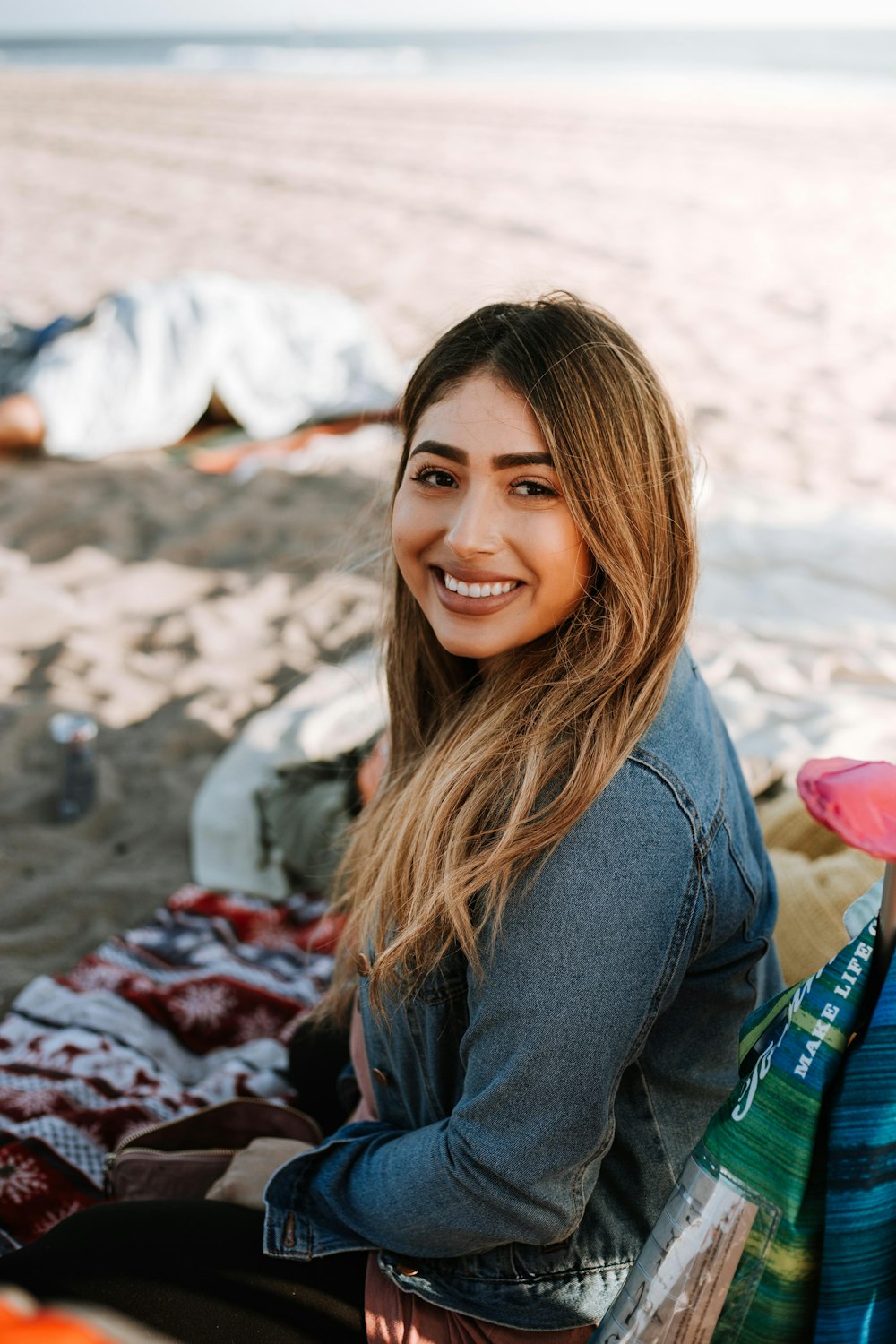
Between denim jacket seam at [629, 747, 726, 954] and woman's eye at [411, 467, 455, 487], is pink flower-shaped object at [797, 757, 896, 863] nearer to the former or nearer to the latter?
denim jacket seam at [629, 747, 726, 954]

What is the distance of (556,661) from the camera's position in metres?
1.45

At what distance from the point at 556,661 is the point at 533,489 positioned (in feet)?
0.71

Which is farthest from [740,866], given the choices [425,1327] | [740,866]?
[425,1327]

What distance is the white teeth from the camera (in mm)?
1435

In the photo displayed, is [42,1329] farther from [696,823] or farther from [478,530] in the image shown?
[478,530]

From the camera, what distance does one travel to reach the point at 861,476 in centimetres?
547

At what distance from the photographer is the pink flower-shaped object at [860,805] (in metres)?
0.91

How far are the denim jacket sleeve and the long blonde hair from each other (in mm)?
55

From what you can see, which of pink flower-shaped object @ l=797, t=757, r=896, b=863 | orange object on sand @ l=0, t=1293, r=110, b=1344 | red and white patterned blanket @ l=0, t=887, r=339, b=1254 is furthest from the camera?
red and white patterned blanket @ l=0, t=887, r=339, b=1254

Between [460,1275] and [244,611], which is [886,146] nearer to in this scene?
[244,611]

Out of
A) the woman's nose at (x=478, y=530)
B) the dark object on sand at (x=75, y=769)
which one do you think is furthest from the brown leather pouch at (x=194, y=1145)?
the dark object on sand at (x=75, y=769)

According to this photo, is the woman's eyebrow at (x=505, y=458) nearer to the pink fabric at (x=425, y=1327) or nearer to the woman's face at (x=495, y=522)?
the woman's face at (x=495, y=522)

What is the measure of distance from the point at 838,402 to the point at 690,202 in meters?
6.29

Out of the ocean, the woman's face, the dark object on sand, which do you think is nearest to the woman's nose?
the woman's face
